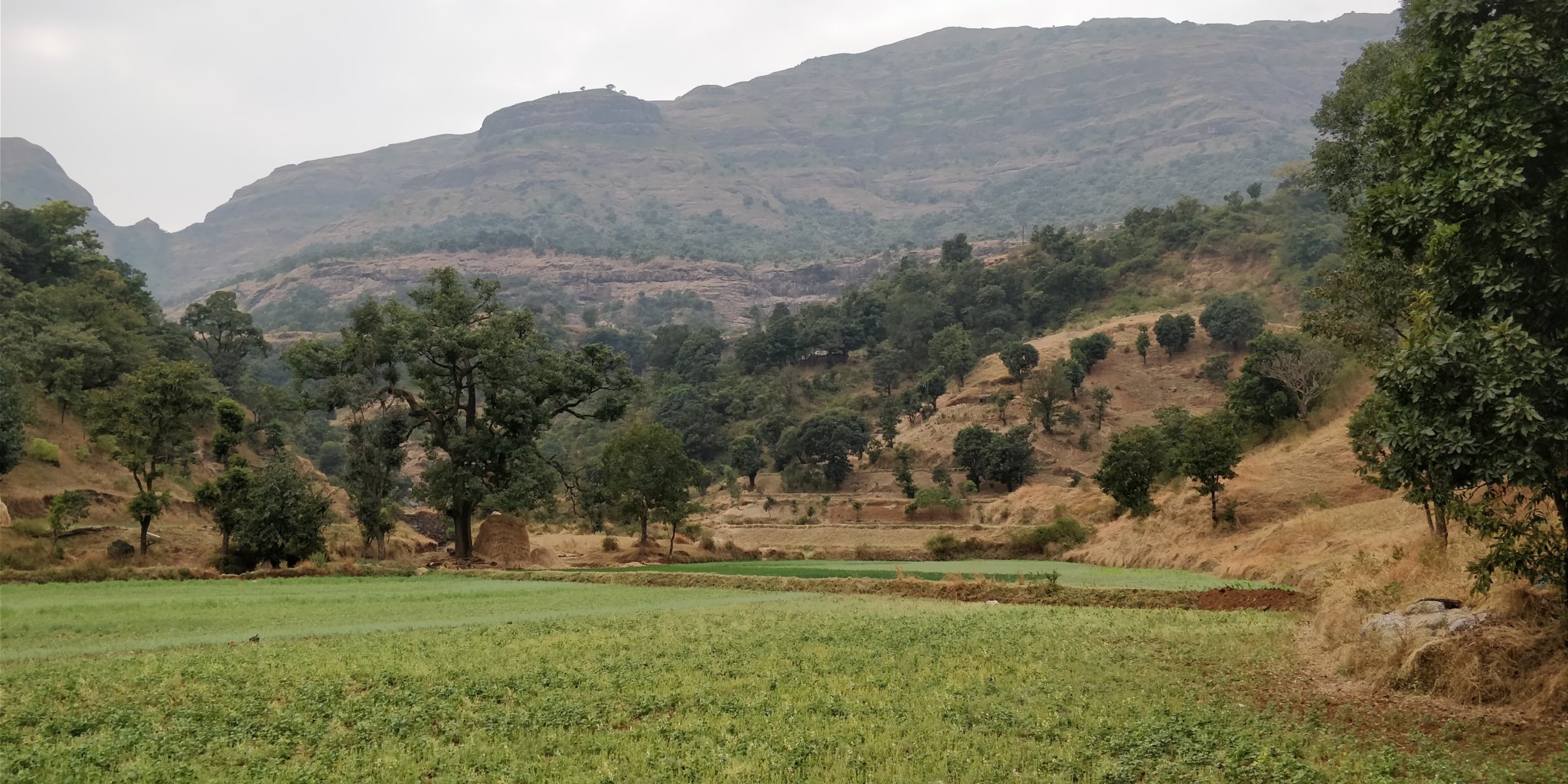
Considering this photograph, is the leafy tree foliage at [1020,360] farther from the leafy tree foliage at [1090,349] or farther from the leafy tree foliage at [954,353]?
the leafy tree foliage at [954,353]

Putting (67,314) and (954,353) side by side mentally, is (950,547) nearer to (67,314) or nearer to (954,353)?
(954,353)

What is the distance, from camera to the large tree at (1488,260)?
11555 mm

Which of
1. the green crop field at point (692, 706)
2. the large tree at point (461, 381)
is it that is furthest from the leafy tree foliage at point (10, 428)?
the green crop field at point (692, 706)

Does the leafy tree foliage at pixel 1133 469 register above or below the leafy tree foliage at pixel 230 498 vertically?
below

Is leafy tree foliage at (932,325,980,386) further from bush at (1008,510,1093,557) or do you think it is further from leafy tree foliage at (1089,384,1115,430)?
bush at (1008,510,1093,557)

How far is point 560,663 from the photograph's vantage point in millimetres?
16984

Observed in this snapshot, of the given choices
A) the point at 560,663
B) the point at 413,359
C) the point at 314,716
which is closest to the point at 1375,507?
the point at 560,663

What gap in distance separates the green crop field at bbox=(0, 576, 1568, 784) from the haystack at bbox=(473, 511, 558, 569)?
2760 cm

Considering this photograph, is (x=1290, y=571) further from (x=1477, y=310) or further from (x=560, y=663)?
(x=560, y=663)

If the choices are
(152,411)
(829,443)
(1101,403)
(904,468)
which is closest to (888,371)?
(829,443)

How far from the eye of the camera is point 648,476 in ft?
185

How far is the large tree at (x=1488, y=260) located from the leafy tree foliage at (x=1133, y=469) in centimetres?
3961

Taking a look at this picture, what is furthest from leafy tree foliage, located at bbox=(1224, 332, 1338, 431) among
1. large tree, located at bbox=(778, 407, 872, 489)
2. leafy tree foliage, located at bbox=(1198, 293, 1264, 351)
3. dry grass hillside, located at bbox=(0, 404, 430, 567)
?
dry grass hillside, located at bbox=(0, 404, 430, 567)

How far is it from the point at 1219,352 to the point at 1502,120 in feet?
347
